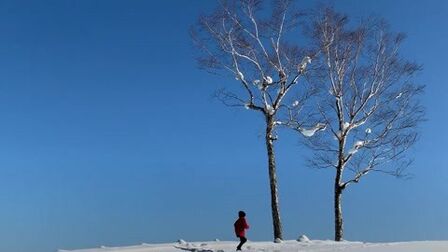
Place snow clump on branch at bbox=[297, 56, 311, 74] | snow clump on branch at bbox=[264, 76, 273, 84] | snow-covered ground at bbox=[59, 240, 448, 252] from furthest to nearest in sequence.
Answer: snow clump on branch at bbox=[297, 56, 311, 74], snow clump on branch at bbox=[264, 76, 273, 84], snow-covered ground at bbox=[59, 240, 448, 252]

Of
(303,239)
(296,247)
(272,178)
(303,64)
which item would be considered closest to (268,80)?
(303,64)

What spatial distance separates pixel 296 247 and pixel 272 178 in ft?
22.7

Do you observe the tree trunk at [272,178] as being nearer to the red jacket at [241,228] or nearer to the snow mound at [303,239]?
the snow mound at [303,239]

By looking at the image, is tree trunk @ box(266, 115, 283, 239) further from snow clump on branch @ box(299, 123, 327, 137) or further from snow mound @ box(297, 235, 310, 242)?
snow clump on branch @ box(299, 123, 327, 137)

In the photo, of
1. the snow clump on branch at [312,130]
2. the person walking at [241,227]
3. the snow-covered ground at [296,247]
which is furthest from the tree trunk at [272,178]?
the person walking at [241,227]

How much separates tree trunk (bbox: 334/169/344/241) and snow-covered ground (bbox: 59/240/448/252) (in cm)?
519

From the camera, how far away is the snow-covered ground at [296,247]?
17344mm

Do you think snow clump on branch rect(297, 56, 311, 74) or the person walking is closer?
the person walking

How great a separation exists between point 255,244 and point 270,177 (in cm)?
496

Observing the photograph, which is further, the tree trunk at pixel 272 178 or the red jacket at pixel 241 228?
the tree trunk at pixel 272 178

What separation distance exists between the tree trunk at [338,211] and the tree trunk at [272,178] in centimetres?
330

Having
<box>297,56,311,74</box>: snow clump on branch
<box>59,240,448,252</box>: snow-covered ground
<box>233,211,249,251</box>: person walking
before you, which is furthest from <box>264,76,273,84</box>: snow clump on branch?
<box>233,211,249,251</box>: person walking

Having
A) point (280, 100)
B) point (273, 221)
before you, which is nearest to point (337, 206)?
point (273, 221)

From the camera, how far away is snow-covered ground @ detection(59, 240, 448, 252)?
683 inches
